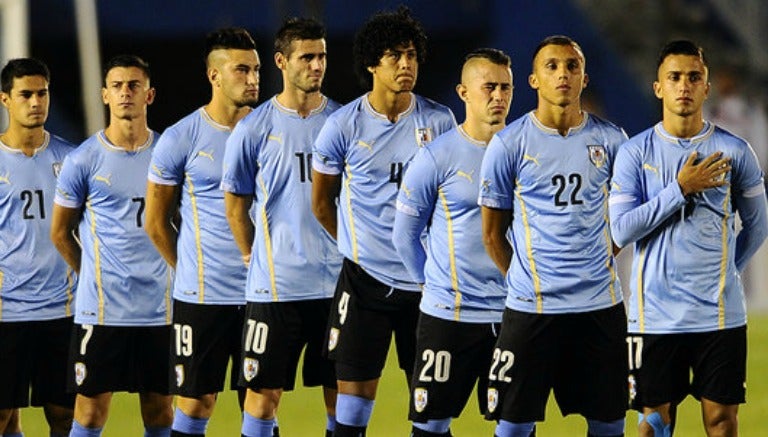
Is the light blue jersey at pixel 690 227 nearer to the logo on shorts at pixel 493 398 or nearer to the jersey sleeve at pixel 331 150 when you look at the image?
the logo on shorts at pixel 493 398

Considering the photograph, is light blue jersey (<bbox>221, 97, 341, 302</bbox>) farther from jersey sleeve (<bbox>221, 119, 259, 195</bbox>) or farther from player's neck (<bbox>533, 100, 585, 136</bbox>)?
player's neck (<bbox>533, 100, 585, 136</bbox>)

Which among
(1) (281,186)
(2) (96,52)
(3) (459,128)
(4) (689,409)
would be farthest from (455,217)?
(2) (96,52)

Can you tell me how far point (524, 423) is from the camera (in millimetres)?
10258

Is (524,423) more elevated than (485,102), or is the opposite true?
(485,102)

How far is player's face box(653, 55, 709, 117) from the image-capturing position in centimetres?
1043

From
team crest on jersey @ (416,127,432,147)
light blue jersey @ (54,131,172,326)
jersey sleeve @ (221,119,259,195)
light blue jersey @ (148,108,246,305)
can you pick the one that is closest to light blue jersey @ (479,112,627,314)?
team crest on jersey @ (416,127,432,147)

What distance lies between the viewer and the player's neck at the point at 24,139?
1220cm

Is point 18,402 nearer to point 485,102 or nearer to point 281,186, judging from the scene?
point 281,186

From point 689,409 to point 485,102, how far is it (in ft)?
22.3

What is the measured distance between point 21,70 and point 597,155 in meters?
3.85

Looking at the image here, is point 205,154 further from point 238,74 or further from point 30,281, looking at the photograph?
point 30,281

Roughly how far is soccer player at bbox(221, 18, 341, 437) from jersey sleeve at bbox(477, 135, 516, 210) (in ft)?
4.66

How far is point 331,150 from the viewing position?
1122cm

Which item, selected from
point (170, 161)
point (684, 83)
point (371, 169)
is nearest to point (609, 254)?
point (684, 83)
